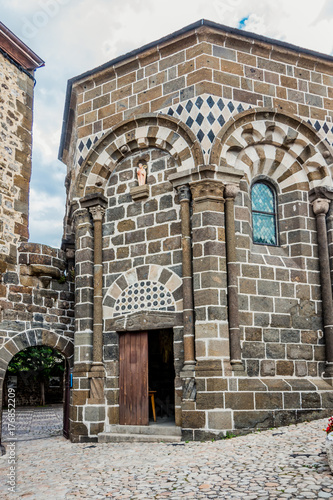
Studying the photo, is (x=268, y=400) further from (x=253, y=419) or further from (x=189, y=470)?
(x=189, y=470)

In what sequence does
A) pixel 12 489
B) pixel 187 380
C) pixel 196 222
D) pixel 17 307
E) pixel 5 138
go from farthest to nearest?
pixel 5 138
pixel 17 307
pixel 196 222
pixel 187 380
pixel 12 489

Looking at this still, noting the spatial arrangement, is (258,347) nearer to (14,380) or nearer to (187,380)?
(187,380)

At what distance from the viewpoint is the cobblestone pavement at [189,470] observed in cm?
530

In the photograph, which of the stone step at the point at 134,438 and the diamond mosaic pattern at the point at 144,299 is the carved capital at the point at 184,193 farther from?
the stone step at the point at 134,438

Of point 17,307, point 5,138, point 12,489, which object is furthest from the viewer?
point 5,138

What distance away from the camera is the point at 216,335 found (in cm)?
861

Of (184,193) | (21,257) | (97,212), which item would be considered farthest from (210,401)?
(21,257)

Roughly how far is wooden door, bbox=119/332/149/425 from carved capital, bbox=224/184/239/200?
2872 millimetres

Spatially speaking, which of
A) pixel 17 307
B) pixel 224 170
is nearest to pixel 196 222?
pixel 224 170

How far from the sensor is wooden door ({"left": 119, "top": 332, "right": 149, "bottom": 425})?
9.39 metres

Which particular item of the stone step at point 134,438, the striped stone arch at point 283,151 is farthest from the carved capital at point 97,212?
the stone step at point 134,438

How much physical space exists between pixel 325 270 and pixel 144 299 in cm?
334

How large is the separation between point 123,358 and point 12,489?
3.83 m

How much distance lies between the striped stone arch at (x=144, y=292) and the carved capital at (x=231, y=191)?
1.67 meters
